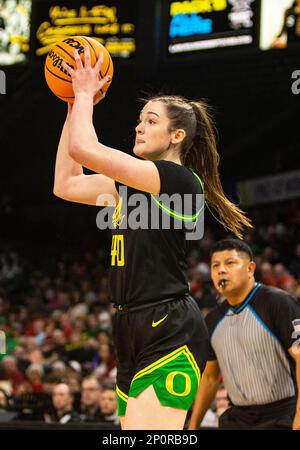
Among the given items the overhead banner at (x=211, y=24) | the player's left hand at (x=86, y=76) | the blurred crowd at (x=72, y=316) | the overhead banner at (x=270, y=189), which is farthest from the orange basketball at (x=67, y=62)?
the overhead banner at (x=270, y=189)

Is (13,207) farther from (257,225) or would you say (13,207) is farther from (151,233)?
(151,233)

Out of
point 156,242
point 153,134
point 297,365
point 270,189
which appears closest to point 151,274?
point 156,242

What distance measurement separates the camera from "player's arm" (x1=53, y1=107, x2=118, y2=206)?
135 inches

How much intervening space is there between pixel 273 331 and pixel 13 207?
14212mm

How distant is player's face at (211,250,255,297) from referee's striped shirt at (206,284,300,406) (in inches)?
5.1

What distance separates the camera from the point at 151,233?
10.1 feet

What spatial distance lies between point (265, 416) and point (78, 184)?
200 centimetres

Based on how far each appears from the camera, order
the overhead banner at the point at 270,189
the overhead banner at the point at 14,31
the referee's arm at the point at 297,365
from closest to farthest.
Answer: the referee's arm at the point at 297,365 < the overhead banner at the point at 14,31 < the overhead banner at the point at 270,189

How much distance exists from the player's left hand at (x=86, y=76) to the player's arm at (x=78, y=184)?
34 centimetres

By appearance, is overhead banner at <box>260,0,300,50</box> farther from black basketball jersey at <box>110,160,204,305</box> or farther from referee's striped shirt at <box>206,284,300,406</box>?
black basketball jersey at <box>110,160,204,305</box>

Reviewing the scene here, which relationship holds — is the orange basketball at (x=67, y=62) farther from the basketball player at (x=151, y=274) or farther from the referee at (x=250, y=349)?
the referee at (x=250, y=349)

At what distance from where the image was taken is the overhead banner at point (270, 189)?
47.4 ft

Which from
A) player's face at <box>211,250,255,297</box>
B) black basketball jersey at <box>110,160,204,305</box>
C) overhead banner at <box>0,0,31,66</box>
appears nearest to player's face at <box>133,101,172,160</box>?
black basketball jersey at <box>110,160,204,305</box>

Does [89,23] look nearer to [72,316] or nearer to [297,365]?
[72,316]
